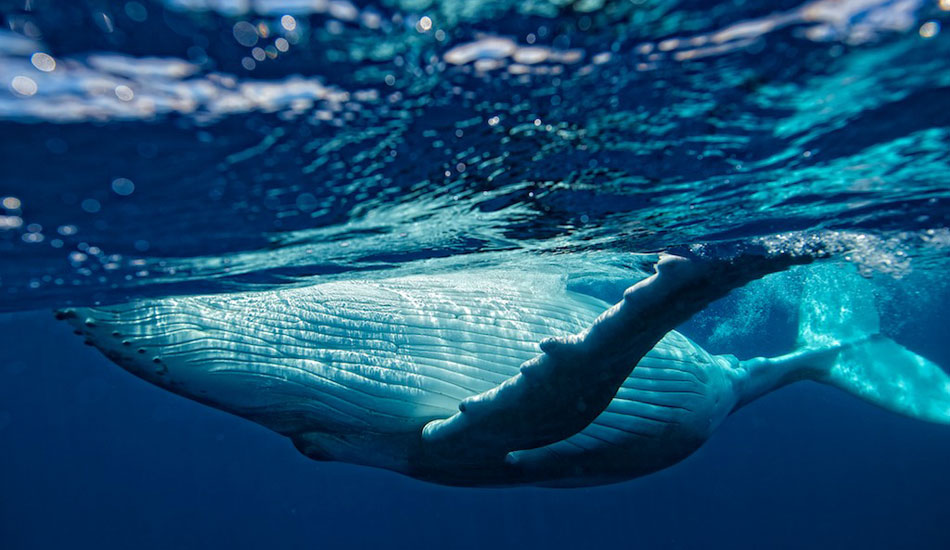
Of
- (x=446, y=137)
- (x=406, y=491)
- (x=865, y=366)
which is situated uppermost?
(x=446, y=137)

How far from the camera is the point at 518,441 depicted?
5391 millimetres

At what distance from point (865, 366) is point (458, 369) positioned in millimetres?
11911

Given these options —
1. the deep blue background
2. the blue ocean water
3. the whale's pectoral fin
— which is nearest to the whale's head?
the blue ocean water

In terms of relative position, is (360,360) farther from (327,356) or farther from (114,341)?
(114,341)

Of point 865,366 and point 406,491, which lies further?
point 406,491

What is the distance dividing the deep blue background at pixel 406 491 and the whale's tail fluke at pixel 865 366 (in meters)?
42.7

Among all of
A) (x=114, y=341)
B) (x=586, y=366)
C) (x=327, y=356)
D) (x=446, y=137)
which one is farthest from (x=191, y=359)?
(x=586, y=366)

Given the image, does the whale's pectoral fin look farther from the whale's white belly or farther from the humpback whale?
the whale's white belly

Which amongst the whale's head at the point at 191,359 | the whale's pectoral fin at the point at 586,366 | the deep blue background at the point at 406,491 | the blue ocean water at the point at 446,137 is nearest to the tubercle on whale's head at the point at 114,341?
the whale's head at the point at 191,359

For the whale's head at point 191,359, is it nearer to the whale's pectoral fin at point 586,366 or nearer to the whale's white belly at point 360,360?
the whale's white belly at point 360,360

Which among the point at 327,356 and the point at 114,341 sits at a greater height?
the point at 114,341

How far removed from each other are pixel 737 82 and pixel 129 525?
65.4 meters

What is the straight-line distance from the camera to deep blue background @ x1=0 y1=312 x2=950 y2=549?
152ft

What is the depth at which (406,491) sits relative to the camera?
191ft
